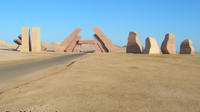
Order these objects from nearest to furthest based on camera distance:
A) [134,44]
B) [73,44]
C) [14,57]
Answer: [14,57] < [134,44] < [73,44]

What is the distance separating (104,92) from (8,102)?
1.47 meters

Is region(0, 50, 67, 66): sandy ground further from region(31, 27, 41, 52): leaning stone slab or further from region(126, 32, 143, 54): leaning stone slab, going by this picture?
region(126, 32, 143, 54): leaning stone slab

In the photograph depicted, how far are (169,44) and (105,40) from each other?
1223 cm

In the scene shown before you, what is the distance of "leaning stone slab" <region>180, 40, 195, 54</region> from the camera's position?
14.7 m

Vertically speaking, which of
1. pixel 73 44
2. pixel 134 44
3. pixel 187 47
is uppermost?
pixel 73 44

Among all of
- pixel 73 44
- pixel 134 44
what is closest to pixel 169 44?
pixel 134 44

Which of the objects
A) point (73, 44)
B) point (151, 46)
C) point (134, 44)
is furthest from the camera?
point (73, 44)

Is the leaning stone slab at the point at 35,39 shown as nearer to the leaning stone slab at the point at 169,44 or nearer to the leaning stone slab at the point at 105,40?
the leaning stone slab at the point at 105,40

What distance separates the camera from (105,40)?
2612cm

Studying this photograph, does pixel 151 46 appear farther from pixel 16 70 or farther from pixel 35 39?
pixel 35 39

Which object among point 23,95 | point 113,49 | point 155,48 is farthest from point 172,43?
point 23,95

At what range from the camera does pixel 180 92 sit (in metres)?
3.12

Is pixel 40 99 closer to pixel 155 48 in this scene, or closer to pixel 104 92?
pixel 104 92

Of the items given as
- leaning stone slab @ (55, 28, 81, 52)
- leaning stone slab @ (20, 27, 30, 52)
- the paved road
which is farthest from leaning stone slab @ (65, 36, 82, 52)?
the paved road
